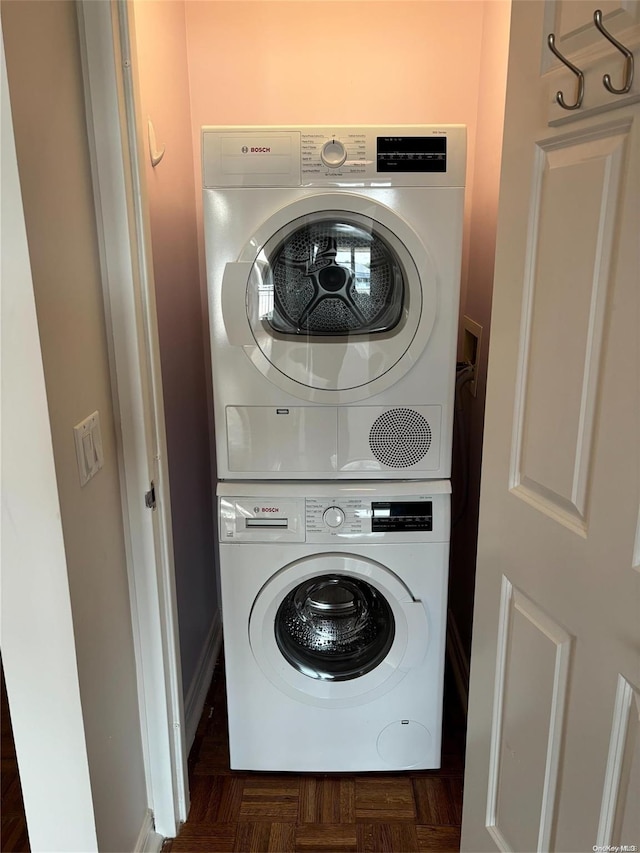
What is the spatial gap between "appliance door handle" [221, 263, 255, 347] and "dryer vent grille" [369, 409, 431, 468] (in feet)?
1.25

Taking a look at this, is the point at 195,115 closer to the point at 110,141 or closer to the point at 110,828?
the point at 110,141

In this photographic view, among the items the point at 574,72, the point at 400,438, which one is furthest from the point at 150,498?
the point at 574,72

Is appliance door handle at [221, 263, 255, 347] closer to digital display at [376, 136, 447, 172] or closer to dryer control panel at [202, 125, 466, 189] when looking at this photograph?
dryer control panel at [202, 125, 466, 189]

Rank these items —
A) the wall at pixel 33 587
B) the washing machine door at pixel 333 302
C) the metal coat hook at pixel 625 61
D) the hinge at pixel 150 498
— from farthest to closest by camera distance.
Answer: the washing machine door at pixel 333 302
the hinge at pixel 150 498
the wall at pixel 33 587
the metal coat hook at pixel 625 61

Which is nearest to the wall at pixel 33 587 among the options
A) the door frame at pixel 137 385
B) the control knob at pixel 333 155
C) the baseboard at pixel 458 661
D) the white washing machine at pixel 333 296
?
the door frame at pixel 137 385

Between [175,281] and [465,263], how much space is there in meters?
0.98

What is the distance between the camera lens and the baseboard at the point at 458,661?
1.94 m

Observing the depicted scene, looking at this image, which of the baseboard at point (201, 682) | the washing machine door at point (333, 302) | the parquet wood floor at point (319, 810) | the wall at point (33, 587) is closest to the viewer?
the wall at point (33, 587)

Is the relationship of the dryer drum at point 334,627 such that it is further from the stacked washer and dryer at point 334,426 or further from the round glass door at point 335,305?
the round glass door at point 335,305

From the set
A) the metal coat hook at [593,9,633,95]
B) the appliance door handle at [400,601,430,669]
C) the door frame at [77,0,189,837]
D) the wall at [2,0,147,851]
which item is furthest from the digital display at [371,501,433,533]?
the metal coat hook at [593,9,633,95]

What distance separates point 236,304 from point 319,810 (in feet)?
4.42

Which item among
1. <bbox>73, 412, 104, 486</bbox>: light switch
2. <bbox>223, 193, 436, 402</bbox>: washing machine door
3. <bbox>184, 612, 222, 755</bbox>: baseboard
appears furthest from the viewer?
<bbox>184, 612, 222, 755</bbox>: baseboard

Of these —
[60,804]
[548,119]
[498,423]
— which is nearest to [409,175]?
[548,119]

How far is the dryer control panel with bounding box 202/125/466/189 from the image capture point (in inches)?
54.2
